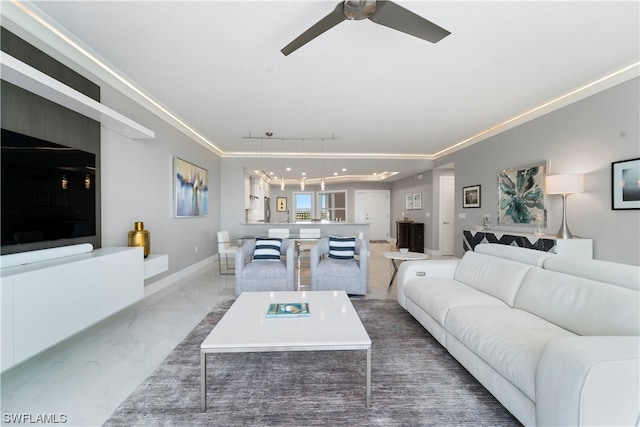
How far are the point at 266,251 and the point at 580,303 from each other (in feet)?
10.7

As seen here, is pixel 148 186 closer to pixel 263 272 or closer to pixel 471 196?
pixel 263 272

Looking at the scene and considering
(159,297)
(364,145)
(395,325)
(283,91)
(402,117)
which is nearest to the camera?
(395,325)

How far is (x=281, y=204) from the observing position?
39.9 feet

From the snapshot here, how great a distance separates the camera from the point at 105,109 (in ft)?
8.55

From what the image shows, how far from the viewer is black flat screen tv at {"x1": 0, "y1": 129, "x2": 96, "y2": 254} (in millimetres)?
1930

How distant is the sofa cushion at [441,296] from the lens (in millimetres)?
2244

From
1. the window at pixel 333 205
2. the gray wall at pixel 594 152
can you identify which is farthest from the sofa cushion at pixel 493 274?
the window at pixel 333 205

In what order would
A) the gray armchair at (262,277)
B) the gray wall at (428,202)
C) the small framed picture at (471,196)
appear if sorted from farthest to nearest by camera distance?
the gray wall at (428,202) < the small framed picture at (471,196) < the gray armchair at (262,277)

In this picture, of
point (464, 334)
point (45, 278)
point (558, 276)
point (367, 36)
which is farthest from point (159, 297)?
point (558, 276)

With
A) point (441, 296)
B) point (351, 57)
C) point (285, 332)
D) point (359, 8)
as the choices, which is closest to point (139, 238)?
point (285, 332)

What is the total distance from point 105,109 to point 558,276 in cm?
398

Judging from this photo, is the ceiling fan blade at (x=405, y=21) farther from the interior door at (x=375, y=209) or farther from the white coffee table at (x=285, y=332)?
the interior door at (x=375, y=209)

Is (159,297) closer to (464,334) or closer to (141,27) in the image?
(141,27)

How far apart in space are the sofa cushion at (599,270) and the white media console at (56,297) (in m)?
3.51
